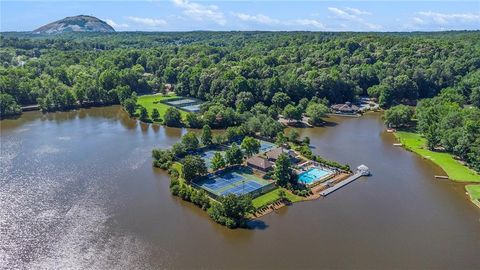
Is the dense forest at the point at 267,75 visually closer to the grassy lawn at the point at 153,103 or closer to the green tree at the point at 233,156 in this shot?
the grassy lawn at the point at 153,103

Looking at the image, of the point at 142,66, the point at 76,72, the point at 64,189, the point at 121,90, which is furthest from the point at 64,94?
the point at 64,189

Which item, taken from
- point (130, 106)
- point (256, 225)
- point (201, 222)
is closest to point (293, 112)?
point (130, 106)

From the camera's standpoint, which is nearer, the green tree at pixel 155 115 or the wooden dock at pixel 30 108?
the green tree at pixel 155 115

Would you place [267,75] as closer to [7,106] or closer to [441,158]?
[441,158]

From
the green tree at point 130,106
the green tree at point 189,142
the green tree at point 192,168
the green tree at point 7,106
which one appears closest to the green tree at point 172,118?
the green tree at point 130,106

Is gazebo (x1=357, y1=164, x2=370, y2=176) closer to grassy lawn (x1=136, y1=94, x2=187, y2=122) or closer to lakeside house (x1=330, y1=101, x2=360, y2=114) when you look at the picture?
lakeside house (x1=330, y1=101, x2=360, y2=114)
